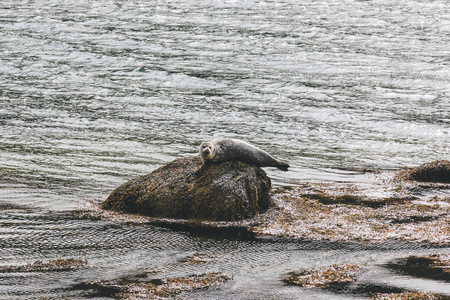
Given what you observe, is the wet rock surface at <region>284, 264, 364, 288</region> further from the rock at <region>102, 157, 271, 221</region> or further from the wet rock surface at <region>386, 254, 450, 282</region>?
the rock at <region>102, 157, 271, 221</region>

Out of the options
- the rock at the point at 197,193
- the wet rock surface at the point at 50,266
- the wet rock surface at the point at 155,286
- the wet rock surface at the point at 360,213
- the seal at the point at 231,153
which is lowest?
the wet rock surface at the point at 360,213

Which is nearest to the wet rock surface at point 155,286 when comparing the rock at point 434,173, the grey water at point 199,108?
the grey water at point 199,108

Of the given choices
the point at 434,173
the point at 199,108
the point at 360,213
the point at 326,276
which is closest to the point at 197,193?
the point at 360,213

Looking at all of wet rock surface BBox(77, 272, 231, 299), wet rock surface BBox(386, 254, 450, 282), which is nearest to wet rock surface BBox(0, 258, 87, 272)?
wet rock surface BBox(77, 272, 231, 299)

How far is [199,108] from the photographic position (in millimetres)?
18562

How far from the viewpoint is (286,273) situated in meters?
7.14

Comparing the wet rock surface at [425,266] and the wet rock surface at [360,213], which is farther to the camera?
the wet rock surface at [360,213]

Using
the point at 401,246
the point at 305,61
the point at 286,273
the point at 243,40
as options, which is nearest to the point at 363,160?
the point at 401,246

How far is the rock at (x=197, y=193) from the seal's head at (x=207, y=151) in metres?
0.21

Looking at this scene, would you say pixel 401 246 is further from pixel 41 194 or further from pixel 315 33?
pixel 315 33

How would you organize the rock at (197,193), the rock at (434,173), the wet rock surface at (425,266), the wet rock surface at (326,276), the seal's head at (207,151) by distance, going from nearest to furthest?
the wet rock surface at (326,276), the wet rock surface at (425,266), the rock at (197,193), the seal's head at (207,151), the rock at (434,173)

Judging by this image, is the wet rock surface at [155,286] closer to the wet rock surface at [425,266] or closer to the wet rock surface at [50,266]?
the wet rock surface at [50,266]

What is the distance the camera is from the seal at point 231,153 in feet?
31.1

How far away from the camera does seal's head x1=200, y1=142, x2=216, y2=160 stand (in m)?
9.39
